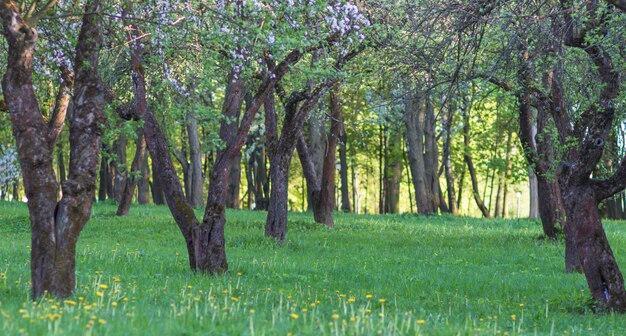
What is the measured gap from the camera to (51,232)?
9.69 m

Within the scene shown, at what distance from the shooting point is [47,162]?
9.68 m

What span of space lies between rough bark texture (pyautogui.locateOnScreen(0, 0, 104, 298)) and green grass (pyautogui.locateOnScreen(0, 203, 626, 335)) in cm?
54

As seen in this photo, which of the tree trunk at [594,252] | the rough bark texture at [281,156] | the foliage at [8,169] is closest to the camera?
the tree trunk at [594,252]

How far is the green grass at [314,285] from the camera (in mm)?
7996

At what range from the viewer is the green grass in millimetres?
7996

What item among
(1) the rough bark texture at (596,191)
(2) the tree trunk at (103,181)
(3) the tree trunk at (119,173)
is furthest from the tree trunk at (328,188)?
(2) the tree trunk at (103,181)

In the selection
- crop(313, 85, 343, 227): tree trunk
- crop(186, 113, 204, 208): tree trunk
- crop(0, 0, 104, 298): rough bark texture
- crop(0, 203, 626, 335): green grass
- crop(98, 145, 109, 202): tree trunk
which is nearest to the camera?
crop(0, 203, 626, 335): green grass

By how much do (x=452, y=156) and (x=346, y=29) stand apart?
39.3 metres

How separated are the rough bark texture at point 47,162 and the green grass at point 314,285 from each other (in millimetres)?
536

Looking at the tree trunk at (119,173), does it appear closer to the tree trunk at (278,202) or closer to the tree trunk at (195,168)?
the tree trunk at (195,168)

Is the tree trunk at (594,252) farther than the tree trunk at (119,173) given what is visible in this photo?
No

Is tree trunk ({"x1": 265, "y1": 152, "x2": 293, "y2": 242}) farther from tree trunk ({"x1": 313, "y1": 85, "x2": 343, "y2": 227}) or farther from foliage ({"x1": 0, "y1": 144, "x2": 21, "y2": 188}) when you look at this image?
foliage ({"x1": 0, "y1": 144, "x2": 21, "y2": 188})

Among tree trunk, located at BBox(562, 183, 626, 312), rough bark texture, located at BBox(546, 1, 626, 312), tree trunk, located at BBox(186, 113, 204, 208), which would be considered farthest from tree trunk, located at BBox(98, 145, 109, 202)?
tree trunk, located at BBox(562, 183, 626, 312)

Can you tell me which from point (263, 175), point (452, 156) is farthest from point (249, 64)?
point (452, 156)
